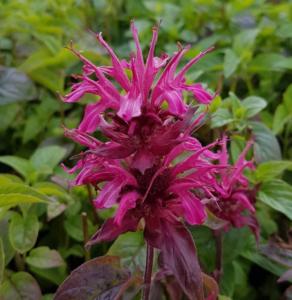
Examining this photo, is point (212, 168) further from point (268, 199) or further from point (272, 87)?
point (272, 87)

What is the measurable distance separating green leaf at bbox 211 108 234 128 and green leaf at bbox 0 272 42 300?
0.41 metres

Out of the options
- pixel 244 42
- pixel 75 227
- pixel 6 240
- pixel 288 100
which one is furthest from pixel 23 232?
pixel 244 42

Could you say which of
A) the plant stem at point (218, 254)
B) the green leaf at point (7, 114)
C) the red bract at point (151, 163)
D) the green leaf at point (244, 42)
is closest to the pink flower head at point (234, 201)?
the plant stem at point (218, 254)

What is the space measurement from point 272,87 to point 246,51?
154 mm

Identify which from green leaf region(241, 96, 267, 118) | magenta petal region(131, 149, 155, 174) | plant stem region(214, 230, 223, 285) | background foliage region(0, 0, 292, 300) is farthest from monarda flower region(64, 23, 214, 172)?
green leaf region(241, 96, 267, 118)

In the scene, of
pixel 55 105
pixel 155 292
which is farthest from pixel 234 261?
pixel 55 105

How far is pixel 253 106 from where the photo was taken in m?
1.00

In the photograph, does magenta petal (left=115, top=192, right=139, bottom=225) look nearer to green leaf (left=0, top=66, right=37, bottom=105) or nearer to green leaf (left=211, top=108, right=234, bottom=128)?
green leaf (left=211, top=108, right=234, bottom=128)

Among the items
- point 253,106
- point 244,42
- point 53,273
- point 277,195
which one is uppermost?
point 244,42

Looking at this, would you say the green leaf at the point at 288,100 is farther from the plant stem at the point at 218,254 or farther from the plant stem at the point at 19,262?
the plant stem at the point at 19,262

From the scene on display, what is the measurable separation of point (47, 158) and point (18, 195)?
0.39 metres

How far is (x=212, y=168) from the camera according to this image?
2.11ft

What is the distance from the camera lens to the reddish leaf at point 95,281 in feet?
2.18

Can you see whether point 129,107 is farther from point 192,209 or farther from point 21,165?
point 21,165
